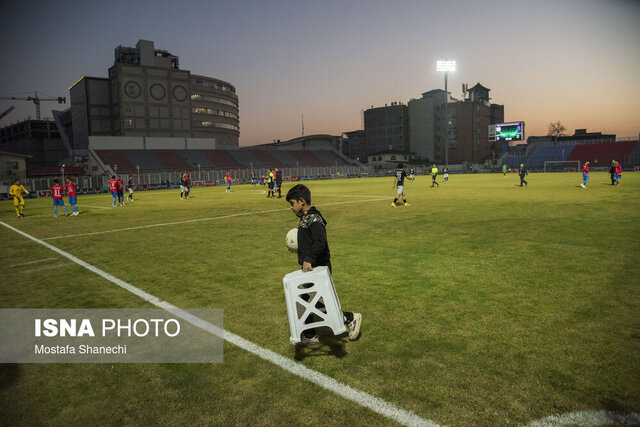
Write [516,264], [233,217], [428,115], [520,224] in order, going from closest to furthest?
[516,264], [520,224], [233,217], [428,115]

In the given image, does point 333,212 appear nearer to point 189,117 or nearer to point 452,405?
point 452,405

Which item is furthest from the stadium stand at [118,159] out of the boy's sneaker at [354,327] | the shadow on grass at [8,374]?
the boy's sneaker at [354,327]

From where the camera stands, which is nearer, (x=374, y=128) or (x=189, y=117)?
(x=189, y=117)

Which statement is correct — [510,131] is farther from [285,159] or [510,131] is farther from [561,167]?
[285,159]

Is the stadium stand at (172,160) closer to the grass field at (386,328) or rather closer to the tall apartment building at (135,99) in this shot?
the tall apartment building at (135,99)

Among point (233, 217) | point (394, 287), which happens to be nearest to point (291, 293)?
point (394, 287)

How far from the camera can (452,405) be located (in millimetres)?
3215

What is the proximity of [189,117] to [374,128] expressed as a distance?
197 feet

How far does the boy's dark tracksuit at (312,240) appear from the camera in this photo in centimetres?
419

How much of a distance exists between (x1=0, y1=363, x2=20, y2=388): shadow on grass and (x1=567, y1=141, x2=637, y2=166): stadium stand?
297ft

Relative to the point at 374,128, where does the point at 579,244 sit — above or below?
below

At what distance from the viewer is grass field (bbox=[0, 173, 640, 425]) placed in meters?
3.29

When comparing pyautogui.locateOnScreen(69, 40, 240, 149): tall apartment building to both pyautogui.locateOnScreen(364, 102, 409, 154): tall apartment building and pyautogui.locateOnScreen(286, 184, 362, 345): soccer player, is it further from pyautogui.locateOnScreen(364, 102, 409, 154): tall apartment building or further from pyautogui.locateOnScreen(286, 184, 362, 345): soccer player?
pyautogui.locateOnScreen(286, 184, 362, 345): soccer player

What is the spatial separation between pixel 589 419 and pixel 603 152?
9787 cm
